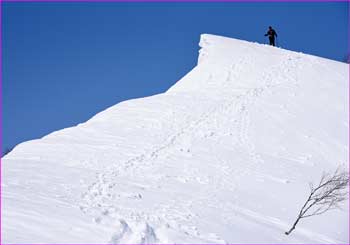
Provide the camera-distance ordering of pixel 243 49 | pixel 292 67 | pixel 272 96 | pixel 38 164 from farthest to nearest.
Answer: pixel 243 49
pixel 292 67
pixel 272 96
pixel 38 164

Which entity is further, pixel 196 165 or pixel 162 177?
pixel 196 165

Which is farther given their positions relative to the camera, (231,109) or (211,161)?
(231,109)

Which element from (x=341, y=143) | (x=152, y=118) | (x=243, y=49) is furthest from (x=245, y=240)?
(x=243, y=49)

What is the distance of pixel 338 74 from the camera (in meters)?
26.7

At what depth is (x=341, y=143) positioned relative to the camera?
19109mm

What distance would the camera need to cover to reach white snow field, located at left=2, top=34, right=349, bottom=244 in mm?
8367

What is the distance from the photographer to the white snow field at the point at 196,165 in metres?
8.37

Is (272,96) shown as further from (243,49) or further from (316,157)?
(243,49)

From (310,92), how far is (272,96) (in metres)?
2.32

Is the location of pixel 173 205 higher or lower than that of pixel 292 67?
lower

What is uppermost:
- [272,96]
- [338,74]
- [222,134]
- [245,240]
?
[338,74]

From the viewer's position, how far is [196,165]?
1409 cm

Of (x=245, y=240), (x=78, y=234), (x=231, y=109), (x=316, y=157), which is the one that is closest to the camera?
(x=78, y=234)

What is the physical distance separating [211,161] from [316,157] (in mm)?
4873
